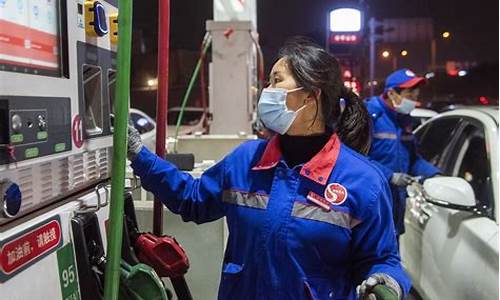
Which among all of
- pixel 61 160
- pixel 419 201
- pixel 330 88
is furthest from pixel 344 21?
pixel 61 160

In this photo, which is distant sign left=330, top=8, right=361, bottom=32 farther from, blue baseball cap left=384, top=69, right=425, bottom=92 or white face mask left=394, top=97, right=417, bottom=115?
white face mask left=394, top=97, right=417, bottom=115

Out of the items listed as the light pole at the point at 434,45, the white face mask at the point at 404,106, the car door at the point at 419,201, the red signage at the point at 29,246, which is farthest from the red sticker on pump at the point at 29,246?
the light pole at the point at 434,45

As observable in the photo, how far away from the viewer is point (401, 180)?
5.02 m

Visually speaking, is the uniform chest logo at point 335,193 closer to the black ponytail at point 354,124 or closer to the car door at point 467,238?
the black ponytail at point 354,124

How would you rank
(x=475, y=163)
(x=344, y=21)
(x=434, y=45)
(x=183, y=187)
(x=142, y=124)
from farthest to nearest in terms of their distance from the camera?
(x=434, y=45), (x=344, y=21), (x=142, y=124), (x=475, y=163), (x=183, y=187)

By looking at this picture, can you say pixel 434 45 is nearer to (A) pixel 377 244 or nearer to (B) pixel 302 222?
(A) pixel 377 244

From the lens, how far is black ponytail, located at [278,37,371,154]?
7.80 ft

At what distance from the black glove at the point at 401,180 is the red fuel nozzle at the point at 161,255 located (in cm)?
302

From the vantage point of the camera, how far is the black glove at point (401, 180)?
16.5ft

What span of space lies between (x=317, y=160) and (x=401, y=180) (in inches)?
112

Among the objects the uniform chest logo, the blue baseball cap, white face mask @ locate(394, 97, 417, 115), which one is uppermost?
the blue baseball cap

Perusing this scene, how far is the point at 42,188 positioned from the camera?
176 cm

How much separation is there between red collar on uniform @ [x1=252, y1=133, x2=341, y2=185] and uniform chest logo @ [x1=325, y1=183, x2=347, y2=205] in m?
0.03

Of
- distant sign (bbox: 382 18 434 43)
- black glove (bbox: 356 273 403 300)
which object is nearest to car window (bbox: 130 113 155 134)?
black glove (bbox: 356 273 403 300)
